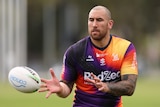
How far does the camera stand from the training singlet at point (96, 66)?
1216 cm

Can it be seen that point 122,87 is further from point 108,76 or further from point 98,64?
point 98,64

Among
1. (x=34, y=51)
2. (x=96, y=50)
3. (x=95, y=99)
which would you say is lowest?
(x=34, y=51)

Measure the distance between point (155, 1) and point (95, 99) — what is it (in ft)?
186

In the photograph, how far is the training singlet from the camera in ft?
39.9

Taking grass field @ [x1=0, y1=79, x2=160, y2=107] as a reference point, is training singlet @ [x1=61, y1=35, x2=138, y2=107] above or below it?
above

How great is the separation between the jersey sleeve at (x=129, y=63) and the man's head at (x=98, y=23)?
1.69 ft

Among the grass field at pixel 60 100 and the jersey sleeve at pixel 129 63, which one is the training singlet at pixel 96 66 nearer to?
the jersey sleeve at pixel 129 63

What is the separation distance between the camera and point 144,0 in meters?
67.6

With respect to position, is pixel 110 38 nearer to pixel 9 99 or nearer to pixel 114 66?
pixel 114 66

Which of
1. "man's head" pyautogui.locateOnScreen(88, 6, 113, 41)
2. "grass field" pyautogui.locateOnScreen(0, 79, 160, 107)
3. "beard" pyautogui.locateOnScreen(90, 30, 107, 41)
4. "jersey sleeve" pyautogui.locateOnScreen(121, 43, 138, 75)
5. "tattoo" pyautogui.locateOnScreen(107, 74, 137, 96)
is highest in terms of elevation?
"man's head" pyautogui.locateOnScreen(88, 6, 113, 41)

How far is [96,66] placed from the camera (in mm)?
12219

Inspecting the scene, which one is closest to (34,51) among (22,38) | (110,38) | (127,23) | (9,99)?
(127,23)

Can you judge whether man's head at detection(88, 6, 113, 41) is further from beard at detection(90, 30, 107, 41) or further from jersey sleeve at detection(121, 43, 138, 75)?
jersey sleeve at detection(121, 43, 138, 75)

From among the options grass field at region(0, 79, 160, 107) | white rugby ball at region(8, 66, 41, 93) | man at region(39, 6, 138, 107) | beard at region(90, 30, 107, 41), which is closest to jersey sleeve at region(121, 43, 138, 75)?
man at region(39, 6, 138, 107)
